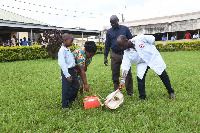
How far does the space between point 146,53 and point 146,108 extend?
1165 millimetres

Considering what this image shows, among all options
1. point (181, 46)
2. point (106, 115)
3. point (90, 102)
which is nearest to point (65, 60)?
point (90, 102)

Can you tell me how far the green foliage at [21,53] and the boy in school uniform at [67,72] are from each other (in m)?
13.6

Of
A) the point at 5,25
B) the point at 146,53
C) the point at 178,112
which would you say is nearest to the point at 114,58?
the point at 146,53

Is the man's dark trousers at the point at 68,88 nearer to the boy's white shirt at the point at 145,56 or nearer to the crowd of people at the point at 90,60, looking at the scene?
the crowd of people at the point at 90,60

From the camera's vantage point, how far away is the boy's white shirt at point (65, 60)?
377 centimetres

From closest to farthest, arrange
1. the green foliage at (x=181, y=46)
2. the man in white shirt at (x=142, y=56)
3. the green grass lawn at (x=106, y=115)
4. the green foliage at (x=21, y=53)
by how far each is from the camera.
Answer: the green grass lawn at (x=106, y=115), the man in white shirt at (x=142, y=56), the green foliage at (x=21, y=53), the green foliage at (x=181, y=46)

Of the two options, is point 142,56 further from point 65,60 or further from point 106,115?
point 65,60

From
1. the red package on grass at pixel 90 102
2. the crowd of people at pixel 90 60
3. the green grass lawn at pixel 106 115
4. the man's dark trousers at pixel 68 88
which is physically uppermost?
the crowd of people at pixel 90 60

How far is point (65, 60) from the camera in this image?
392 cm

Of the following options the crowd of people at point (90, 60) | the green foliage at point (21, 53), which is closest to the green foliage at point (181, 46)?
the green foliage at point (21, 53)

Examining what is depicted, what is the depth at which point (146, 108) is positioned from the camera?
397cm

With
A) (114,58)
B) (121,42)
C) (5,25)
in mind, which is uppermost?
(5,25)

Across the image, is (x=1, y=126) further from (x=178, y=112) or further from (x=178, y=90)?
(x=178, y=90)

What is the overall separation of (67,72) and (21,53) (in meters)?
14.7
